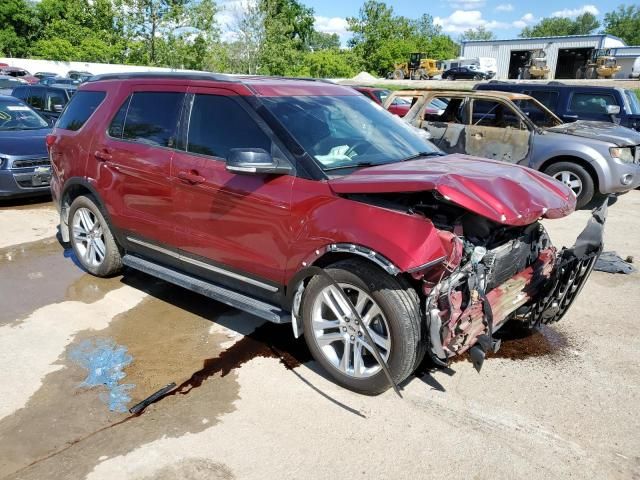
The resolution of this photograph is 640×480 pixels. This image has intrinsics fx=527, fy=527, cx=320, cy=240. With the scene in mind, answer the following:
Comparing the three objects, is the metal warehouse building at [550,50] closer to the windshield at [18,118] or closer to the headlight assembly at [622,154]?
the headlight assembly at [622,154]

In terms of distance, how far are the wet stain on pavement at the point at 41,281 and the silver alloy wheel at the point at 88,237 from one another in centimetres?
23

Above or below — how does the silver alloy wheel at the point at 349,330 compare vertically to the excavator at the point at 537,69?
below

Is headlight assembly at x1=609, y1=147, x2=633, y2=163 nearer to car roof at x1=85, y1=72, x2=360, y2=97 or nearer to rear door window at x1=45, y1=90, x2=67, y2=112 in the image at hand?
car roof at x1=85, y1=72, x2=360, y2=97

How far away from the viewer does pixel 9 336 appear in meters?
4.11

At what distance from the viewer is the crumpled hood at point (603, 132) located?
8.61 m

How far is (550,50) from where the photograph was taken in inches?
1902

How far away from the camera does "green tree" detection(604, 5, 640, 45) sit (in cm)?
9694

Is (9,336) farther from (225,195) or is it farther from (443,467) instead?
(443,467)

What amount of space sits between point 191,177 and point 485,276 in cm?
222

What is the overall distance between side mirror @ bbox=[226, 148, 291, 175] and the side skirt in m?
0.95

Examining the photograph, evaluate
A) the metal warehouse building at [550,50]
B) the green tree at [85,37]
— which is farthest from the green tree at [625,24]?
the green tree at [85,37]

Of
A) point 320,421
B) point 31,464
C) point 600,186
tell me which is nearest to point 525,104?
point 600,186

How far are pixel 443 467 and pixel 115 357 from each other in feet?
7.90

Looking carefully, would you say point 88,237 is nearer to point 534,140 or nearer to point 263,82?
point 263,82
